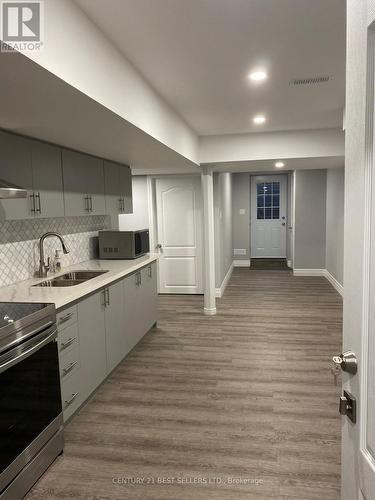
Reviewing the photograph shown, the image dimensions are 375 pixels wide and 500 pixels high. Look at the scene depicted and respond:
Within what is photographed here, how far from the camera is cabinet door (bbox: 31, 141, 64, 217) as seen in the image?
285 centimetres

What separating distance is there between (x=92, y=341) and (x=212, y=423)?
3.59 ft

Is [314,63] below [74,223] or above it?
above

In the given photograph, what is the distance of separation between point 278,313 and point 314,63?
3.60 m

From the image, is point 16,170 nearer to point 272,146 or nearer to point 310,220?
point 272,146

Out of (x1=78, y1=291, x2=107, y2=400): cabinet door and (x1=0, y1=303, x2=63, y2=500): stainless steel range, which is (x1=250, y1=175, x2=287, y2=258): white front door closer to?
(x1=78, y1=291, x2=107, y2=400): cabinet door

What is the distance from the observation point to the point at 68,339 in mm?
2600

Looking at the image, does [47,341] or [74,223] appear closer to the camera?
[47,341]

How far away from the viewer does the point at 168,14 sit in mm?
1850

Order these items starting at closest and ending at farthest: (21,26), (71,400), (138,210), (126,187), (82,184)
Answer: (21,26) → (71,400) → (82,184) → (126,187) → (138,210)

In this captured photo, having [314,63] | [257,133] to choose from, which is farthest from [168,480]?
[257,133]

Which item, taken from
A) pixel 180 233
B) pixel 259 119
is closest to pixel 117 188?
pixel 259 119

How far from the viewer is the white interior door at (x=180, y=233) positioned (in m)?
6.39

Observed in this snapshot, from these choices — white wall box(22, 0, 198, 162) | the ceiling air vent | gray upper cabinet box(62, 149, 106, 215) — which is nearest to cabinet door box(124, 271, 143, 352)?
gray upper cabinet box(62, 149, 106, 215)

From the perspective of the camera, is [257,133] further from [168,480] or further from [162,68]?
[168,480]
